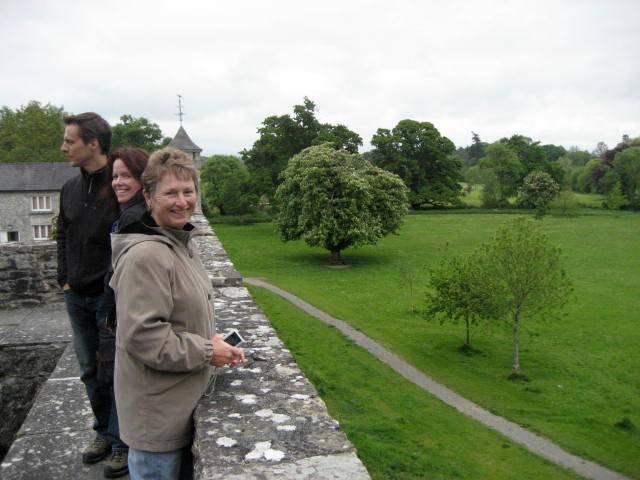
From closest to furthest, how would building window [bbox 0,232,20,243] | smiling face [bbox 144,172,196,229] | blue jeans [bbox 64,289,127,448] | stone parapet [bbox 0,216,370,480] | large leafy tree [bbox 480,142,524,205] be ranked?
stone parapet [bbox 0,216,370,480] < smiling face [bbox 144,172,196,229] < blue jeans [bbox 64,289,127,448] < building window [bbox 0,232,20,243] < large leafy tree [bbox 480,142,524,205]

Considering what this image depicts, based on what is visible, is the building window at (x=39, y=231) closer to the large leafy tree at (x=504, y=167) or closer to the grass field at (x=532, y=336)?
the grass field at (x=532, y=336)

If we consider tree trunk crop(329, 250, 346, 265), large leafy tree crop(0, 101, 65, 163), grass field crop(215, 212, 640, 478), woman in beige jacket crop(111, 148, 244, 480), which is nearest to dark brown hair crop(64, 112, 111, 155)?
woman in beige jacket crop(111, 148, 244, 480)

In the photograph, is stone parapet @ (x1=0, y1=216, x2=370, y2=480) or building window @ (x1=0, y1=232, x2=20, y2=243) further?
building window @ (x1=0, y1=232, x2=20, y2=243)

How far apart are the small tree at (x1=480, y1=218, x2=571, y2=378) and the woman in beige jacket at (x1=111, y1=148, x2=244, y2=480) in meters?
18.2

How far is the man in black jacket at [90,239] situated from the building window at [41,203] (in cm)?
4786

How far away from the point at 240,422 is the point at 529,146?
84.6 metres

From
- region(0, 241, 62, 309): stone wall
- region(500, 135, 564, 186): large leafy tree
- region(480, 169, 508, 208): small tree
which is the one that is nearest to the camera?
region(0, 241, 62, 309): stone wall

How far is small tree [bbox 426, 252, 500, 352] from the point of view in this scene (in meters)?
19.7

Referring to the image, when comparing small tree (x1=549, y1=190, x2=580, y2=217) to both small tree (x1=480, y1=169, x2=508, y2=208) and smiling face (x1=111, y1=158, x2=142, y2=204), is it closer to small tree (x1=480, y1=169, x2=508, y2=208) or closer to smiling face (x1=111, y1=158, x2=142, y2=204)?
small tree (x1=480, y1=169, x2=508, y2=208)

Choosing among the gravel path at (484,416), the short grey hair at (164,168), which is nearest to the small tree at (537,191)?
the gravel path at (484,416)

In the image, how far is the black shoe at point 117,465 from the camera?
3598mm

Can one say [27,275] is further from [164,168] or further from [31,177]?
[31,177]

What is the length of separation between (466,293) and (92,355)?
701 inches

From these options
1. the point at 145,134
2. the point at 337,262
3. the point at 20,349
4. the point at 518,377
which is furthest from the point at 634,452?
the point at 145,134
